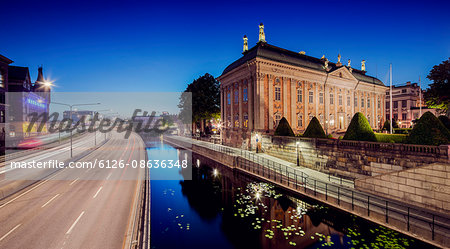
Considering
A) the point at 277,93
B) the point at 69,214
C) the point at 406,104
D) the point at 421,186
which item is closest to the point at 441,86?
the point at 277,93

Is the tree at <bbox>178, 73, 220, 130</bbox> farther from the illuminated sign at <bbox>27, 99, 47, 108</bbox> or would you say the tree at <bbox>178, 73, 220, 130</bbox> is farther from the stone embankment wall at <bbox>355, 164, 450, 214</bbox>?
the illuminated sign at <bbox>27, 99, 47, 108</bbox>

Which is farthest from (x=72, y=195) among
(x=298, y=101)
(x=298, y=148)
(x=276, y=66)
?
(x=298, y=101)

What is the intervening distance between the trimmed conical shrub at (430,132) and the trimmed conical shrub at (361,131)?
3.77 meters

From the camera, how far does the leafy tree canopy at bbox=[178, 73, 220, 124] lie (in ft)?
186

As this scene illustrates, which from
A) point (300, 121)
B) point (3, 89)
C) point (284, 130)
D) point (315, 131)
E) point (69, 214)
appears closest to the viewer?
point (69, 214)

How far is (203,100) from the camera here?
187ft

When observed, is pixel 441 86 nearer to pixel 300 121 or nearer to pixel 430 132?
pixel 300 121

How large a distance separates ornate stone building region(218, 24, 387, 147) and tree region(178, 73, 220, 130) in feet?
39.0

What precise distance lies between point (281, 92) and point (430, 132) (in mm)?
23794

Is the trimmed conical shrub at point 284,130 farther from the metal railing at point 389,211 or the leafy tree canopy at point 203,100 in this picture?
the leafy tree canopy at point 203,100

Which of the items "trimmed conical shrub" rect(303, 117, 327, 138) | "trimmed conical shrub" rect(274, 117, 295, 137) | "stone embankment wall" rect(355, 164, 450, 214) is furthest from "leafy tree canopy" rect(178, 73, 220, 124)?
"stone embankment wall" rect(355, 164, 450, 214)

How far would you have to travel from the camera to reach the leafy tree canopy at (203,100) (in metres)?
56.8

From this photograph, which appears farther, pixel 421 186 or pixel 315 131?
pixel 315 131

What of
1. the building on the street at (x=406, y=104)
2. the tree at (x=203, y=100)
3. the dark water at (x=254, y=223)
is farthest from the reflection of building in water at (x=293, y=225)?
the building on the street at (x=406, y=104)
